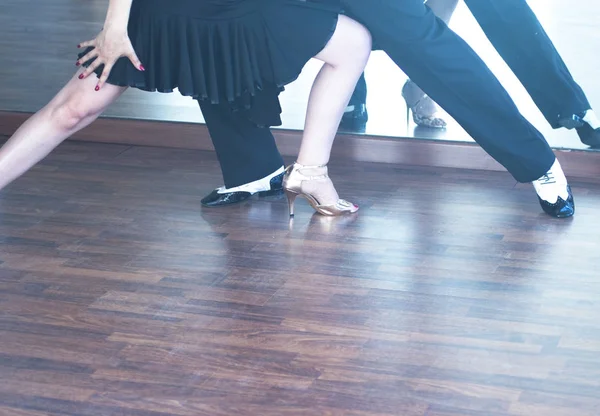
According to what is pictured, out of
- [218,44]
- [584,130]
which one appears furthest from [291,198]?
[584,130]

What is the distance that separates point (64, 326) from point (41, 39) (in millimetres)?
2058

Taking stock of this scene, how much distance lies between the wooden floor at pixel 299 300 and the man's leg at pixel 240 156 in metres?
0.06

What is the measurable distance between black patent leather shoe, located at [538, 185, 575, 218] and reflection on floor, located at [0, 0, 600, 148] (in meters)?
0.45

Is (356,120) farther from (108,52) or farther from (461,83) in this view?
(108,52)

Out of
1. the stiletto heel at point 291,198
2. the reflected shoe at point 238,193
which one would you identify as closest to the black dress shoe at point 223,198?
the reflected shoe at point 238,193

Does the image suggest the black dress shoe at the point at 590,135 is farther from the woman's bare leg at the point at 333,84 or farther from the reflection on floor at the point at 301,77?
the woman's bare leg at the point at 333,84

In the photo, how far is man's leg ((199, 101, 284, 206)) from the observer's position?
2.98 meters

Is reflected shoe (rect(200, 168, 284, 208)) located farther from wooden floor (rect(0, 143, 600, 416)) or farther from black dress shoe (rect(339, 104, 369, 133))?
black dress shoe (rect(339, 104, 369, 133))

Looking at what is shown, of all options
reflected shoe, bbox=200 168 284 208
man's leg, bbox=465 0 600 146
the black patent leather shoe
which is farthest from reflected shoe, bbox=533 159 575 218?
reflected shoe, bbox=200 168 284 208

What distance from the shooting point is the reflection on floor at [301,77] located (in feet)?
11.1

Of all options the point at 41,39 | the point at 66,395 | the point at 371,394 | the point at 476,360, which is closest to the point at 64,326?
the point at 66,395

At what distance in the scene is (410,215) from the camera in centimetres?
292

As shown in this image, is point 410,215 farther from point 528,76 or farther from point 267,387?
point 267,387

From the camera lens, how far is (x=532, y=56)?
306 cm
